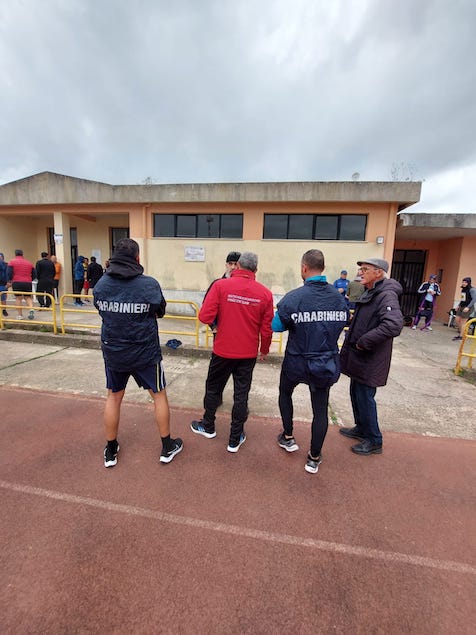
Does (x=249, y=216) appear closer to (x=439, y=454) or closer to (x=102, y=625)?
(x=439, y=454)

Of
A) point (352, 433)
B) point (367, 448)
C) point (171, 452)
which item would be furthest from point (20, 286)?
point (367, 448)

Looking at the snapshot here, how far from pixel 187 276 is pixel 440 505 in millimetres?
9568

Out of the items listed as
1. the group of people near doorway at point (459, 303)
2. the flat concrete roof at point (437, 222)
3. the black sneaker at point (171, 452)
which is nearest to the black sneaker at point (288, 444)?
the black sneaker at point (171, 452)

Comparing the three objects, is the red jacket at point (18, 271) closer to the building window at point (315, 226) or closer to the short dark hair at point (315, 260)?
the building window at point (315, 226)

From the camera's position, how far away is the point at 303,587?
181cm

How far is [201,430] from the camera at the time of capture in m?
3.42

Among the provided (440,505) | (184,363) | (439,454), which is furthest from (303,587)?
(184,363)

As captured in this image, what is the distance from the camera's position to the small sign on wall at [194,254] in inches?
419

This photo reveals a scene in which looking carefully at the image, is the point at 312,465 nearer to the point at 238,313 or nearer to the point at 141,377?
the point at 238,313

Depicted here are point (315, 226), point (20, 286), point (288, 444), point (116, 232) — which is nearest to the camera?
point (288, 444)

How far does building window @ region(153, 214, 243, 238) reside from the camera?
10477 mm

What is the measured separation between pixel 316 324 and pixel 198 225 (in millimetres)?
8953

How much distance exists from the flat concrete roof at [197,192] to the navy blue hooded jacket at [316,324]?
25.7ft

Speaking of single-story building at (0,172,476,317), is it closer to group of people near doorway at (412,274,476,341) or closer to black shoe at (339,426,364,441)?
group of people near doorway at (412,274,476,341)
